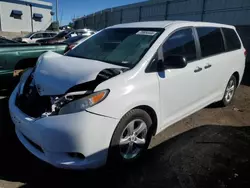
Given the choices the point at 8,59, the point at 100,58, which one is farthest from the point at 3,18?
the point at 100,58

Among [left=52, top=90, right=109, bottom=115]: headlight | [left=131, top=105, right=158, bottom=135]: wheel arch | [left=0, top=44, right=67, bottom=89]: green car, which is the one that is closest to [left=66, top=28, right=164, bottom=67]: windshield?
[left=131, top=105, right=158, bottom=135]: wheel arch

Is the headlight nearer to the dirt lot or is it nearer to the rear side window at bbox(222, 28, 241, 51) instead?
the dirt lot

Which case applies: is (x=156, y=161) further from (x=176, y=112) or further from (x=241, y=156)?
(x=241, y=156)

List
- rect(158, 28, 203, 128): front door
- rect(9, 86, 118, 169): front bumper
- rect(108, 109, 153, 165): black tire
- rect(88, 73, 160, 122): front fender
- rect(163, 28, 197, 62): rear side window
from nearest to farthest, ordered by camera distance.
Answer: rect(9, 86, 118, 169): front bumper, rect(88, 73, 160, 122): front fender, rect(108, 109, 153, 165): black tire, rect(158, 28, 203, 128): front door, rect(163, 28, 197, 62): rear side window

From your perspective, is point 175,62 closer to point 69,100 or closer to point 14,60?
point 69,100

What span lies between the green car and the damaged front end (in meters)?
2.43

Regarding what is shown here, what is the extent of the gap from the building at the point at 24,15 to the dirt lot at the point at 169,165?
35.9 m

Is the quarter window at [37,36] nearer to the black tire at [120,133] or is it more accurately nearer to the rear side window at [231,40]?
the rear side window at [231,40]

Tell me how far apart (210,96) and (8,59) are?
399cm

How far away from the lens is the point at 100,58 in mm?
3150

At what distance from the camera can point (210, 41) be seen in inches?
156

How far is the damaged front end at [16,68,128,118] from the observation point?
2.25 m

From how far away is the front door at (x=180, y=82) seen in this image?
299cm

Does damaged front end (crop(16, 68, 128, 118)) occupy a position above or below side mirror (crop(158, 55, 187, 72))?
below
